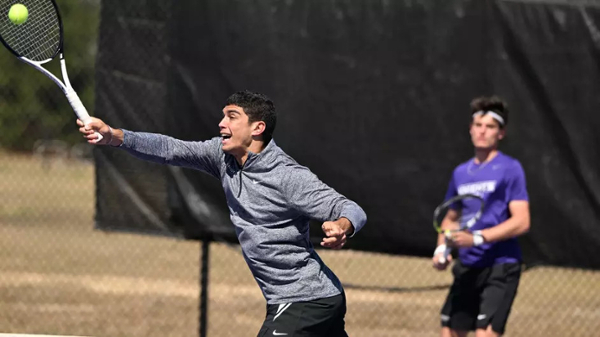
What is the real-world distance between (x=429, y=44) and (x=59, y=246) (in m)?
7.00

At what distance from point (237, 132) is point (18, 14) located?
1588mm

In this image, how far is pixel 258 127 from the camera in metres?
4.37

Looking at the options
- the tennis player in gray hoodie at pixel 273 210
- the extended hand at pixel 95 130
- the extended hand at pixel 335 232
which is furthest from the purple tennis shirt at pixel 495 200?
the extended hand at pixel 95 130

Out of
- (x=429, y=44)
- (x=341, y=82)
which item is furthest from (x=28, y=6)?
(x=429, y=44)

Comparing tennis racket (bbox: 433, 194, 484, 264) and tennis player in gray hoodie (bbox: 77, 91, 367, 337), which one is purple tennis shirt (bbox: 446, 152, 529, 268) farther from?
tennis player in gray hoodie (bbox: 77, 91, 367, 337)

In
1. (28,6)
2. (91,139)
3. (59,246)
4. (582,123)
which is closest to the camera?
(91,139)

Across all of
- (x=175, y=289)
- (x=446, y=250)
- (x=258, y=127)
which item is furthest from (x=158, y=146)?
(x=175, y=289)

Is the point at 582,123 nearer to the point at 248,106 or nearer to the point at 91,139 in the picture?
the point at 248,106

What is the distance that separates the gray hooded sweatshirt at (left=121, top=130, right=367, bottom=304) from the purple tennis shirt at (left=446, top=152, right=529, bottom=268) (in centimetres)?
138

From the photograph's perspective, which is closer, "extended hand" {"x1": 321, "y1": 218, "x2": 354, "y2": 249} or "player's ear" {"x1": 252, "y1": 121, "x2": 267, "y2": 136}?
"extended hand" {"x1": 321, "y1": 218, "x2": 354, "y2": 249}

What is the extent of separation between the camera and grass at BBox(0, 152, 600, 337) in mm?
7695

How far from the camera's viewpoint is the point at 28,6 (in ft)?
17.7

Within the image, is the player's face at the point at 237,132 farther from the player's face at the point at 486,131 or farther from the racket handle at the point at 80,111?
the player's face at the point at 486,131

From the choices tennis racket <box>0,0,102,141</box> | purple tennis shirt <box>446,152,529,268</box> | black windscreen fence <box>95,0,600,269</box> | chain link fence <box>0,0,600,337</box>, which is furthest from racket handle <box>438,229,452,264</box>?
tennis racket <box>0,0,102,141</box>
